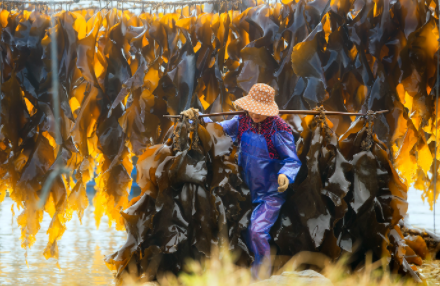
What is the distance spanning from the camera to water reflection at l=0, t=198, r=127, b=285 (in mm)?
2972

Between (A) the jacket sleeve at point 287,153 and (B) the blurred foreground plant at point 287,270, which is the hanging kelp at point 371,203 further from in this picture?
(A) the jacket sleeve at point 287,153

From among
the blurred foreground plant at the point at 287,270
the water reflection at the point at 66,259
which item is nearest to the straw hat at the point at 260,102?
the blurred foreground plant at the point at 287,270

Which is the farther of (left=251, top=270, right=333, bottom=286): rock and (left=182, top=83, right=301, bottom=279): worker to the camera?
(left=182, top=83, right=301, bottom=279): worker

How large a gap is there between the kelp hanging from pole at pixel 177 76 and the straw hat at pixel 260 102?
443mm

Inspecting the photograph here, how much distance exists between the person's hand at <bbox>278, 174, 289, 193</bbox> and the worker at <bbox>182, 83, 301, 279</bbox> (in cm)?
5

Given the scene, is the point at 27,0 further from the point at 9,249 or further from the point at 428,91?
the point at 428,91

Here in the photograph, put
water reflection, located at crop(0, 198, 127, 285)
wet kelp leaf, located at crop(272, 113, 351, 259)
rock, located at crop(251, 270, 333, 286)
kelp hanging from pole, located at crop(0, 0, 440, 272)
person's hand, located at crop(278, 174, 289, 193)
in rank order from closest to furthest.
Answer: rock, located at crop(251, 270, 333, 286) → person's hand, located at crop(278, 174, 289, 193) → wet kelp leaf, located at crop(272, 113, 351, 259) → kelp hanging from pole, located at crop(0, 0, 440, 272) → water reflection, located at crop(0, 198, 127, 285)

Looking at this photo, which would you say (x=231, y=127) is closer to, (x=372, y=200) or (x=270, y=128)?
(x=270, y=128)

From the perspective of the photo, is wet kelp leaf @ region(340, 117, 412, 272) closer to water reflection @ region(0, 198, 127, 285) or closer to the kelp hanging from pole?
the kelp hanging from pole

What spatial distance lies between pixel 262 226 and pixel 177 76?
4.09ft

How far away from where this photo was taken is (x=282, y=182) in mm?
2129

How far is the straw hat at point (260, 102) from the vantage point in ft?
7.29

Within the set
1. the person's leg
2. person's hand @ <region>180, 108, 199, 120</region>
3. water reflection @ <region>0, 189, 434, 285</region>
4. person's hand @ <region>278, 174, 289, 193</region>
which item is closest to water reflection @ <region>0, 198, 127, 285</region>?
water reflection @ <region>0, 189, 434, 285</region>

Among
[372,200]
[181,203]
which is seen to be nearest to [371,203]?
[372,200]
